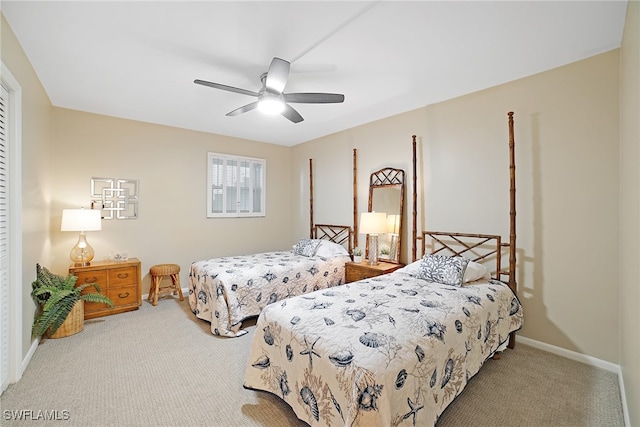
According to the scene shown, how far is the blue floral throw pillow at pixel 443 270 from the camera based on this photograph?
278cm

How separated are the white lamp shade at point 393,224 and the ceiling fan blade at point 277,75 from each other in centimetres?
228

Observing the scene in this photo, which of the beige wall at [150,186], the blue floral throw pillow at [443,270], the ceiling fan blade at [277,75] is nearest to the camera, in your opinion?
the ceiling fan blade at [277,75]

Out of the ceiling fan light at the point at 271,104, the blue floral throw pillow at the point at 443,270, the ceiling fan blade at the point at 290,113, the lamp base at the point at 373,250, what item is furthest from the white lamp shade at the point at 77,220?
the blue floral throw pillow at the point at 443,270

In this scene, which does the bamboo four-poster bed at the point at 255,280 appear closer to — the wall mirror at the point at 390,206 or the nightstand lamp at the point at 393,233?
the wall mirror at the point at 390,206

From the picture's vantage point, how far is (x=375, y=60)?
101 inches

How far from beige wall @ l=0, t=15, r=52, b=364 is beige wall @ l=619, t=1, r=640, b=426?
4.10 m

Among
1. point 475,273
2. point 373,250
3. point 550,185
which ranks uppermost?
point 550,185

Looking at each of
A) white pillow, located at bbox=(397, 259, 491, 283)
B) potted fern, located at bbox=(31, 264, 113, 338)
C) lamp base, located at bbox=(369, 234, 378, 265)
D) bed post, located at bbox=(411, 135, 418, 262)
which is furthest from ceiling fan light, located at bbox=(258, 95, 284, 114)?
potted fern, located at bbox=(31, 264, 113, 338)

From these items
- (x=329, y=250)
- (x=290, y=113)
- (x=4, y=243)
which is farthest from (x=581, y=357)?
(x=4, y=243)

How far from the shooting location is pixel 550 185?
2.74 meters

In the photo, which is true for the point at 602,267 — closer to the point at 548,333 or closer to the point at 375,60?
the point at 548,333

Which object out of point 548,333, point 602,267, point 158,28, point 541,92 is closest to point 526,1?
point 541,92

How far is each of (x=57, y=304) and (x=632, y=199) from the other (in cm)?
484

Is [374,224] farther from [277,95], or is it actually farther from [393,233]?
[277,95]
